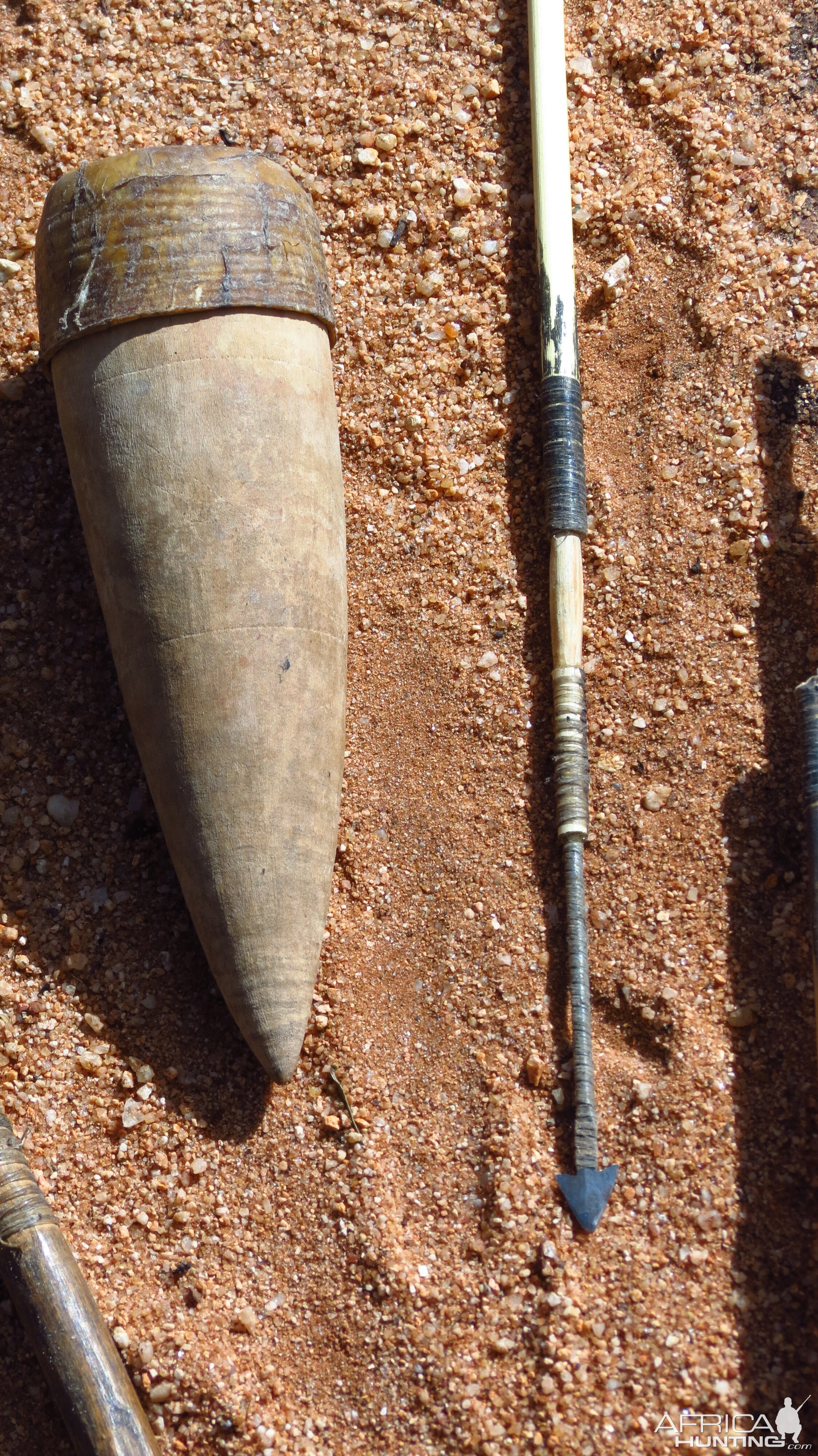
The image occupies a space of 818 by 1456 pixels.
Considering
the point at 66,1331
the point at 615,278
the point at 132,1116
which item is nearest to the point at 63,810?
the point at 132,1116

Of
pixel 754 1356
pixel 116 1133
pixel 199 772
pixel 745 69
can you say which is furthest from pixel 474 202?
pixel 754 1356

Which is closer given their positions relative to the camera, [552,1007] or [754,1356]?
[754,1356]

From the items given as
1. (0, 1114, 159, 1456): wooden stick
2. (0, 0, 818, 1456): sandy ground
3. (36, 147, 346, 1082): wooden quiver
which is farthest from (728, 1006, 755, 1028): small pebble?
(0, 1114, 159, 1456): wooden stick

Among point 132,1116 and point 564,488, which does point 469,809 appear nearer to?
point 564,488

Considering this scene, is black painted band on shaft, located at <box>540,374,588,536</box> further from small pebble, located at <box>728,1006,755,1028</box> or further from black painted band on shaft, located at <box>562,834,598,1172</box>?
small pebble, located at <box>728,1006,755,1028</box>

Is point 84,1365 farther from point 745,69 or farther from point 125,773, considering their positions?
point 745,69
